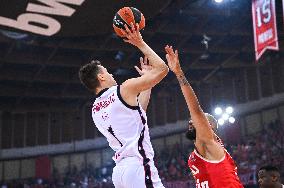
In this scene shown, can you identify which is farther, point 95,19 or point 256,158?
point 256,158

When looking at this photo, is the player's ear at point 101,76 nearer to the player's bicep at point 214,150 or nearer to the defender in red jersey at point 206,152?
the defender in red jersey at point 206,152

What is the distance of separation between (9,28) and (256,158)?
37.2 ft

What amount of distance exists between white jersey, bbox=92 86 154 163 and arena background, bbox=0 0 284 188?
379 inches

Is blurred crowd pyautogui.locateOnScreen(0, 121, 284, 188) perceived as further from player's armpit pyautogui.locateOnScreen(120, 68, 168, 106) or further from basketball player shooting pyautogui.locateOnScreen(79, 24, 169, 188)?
player's armpit pyautogui.locateOnScreen(120, 68, 168, 106)

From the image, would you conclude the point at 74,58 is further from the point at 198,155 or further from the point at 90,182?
the point at 198,155

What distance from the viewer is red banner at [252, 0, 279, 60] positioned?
11531 mm

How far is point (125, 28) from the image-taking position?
342cm

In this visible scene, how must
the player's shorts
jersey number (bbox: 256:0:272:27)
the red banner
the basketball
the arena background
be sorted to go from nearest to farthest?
the player's shorts
the basketball
the red banner
jersey number (bbox: 256:0:272:27)
the arena background

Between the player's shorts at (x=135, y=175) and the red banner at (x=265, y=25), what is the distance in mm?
9395

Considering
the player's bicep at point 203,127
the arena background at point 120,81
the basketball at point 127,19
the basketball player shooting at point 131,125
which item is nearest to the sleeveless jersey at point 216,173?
the player's bicep at point 203,127

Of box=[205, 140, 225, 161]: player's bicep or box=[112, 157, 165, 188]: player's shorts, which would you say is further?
box=[205, 140, 225, 161]: player's bicep

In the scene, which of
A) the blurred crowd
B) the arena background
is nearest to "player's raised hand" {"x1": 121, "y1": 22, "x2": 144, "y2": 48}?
the arena background

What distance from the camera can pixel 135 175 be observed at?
9.82 feet

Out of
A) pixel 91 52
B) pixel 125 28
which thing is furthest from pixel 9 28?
pixel 125 28
